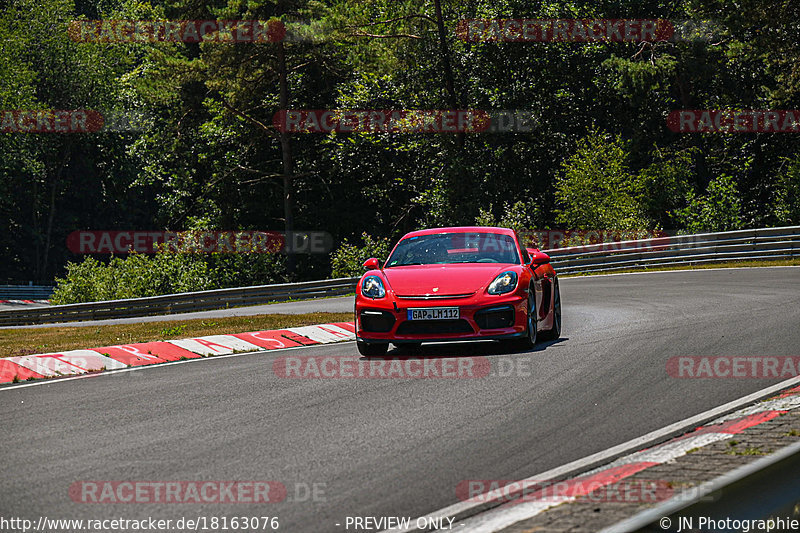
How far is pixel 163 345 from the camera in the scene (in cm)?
1302

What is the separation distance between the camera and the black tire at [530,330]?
10734 mm

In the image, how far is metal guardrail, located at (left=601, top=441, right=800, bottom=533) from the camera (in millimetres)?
3350

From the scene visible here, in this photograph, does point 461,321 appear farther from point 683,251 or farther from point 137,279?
point 137,279

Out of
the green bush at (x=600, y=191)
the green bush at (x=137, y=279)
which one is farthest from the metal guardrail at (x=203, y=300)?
the green bush at (x=600, y=191)

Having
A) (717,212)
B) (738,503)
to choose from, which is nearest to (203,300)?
(717,212)

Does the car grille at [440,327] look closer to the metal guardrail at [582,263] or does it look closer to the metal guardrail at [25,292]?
the metal guardrail at [582,263]

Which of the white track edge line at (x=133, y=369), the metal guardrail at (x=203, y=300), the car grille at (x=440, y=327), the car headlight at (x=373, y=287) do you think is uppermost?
the car headlight at (x=373, y=287)

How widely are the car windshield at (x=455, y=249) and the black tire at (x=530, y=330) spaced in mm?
750

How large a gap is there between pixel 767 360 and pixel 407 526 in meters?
5.99

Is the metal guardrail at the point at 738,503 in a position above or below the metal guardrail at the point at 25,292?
above

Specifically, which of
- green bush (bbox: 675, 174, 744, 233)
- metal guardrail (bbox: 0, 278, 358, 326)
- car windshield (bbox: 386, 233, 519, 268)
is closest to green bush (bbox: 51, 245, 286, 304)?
metal guardrail (bbox: 0, 278, 358, 326)

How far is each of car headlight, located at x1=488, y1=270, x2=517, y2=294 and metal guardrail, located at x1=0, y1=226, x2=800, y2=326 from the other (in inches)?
728

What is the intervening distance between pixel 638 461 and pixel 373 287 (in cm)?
589

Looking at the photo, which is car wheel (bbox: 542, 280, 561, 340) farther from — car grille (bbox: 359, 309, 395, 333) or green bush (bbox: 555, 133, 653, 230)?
green bush (bbox: 555, 133, 653, 230)
